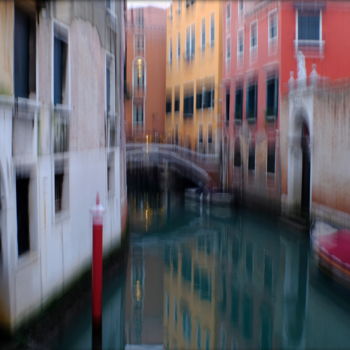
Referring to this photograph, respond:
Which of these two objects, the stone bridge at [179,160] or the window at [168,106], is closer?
the stone bridge at [179,160]

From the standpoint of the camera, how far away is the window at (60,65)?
19.0ft

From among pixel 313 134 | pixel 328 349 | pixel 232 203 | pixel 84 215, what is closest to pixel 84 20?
pixel 84 215

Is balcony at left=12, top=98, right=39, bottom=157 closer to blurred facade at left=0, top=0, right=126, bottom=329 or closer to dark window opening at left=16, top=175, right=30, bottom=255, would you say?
blurred facade at left=0, top=0, right=126, bottom=329

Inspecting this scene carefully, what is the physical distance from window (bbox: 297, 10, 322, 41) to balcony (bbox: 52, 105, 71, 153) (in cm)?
864

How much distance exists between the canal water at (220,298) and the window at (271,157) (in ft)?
6.50

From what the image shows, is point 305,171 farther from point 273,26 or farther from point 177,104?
point 177,104

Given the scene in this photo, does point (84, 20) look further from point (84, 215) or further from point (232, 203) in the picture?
point (232, 203)

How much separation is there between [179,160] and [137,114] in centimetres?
485

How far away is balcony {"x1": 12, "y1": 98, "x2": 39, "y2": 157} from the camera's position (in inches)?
181

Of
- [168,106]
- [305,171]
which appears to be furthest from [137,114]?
[305,171]

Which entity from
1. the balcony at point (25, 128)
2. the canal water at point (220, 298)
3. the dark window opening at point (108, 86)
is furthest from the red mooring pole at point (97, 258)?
the dark window opening at point (108, 86)

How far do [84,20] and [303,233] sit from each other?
667cm

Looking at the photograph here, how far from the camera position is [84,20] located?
6.68m

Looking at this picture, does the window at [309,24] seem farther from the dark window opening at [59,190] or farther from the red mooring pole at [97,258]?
the red mooring pole at [97,258]
